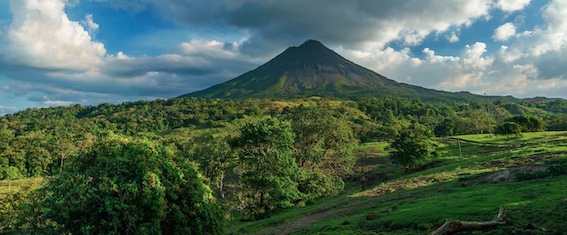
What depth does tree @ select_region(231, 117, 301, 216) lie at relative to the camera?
3775 centimetres

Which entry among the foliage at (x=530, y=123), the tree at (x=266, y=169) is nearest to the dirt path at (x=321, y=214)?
the tree at (x=266, y=169)

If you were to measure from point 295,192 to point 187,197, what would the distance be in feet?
70.6

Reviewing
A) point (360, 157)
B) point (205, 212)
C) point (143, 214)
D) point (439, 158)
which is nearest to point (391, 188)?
point (205, 212)

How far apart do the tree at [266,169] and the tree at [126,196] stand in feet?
59.6

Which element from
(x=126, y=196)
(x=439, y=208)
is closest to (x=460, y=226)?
(x=439, y=208)

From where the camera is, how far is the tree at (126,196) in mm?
16375

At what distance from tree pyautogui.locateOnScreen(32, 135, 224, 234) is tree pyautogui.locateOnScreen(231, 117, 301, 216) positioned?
59.6 ft

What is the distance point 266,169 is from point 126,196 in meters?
22.8

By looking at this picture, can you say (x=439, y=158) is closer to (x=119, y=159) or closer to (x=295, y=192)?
(x=295, y=192)

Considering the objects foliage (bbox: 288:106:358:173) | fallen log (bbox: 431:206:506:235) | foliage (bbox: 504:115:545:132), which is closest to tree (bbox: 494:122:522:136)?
foliage (bbox: 504:115:545:132)

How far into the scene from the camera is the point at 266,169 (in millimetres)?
38781

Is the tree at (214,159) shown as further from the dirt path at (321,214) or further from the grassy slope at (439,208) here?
the dirt path at (321,214)

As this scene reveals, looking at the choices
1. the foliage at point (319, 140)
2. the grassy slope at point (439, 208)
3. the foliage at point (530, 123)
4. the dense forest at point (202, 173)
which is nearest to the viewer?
the grassy slope at point (439, 208)

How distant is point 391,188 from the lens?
3672cm
